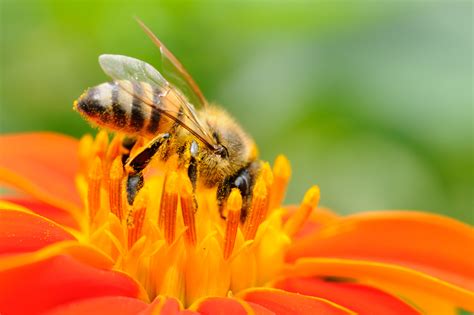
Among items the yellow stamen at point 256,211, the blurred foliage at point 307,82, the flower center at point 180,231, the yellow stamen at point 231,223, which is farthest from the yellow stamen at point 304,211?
the blurred foliage at point 307,82

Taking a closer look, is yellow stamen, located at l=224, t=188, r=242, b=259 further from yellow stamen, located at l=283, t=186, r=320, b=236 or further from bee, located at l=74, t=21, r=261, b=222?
yellow stamen, located at l=283, t=186, r=320, b=236

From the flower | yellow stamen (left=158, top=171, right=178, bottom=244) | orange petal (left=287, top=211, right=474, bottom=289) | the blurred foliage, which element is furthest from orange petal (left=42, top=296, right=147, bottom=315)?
the blurred foliage

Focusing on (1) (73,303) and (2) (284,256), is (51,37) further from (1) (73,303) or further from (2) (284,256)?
(1) (73,303)

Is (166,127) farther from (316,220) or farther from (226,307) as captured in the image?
(316,220)

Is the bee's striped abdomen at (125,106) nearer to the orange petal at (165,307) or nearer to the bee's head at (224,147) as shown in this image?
the bee's head at (224,147)

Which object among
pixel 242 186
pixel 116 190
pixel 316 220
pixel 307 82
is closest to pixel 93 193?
pixel 116 190

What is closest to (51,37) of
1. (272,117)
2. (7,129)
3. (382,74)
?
(7,129)
